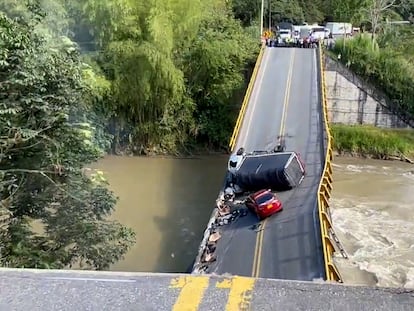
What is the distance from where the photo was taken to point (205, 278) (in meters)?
2.21

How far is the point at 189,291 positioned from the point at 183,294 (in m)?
0.03

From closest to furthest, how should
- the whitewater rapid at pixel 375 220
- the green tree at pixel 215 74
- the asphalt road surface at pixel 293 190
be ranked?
the asphalt road surface at pixel 293 190 < the whitewater rapid at pixel 375 220 < the green tree at pixel 215 74

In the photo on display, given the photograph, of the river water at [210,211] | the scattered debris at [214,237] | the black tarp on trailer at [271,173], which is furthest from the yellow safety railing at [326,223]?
the scattered debris at [214,237]

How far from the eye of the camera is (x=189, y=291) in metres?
2.13

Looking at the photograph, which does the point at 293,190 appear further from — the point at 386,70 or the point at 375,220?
the point at 386,70

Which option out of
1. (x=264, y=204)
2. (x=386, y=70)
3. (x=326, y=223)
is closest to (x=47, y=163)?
(x=264, y=204)

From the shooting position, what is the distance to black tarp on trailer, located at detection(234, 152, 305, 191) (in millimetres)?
11039

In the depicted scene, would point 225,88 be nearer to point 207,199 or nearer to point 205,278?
point 207,199

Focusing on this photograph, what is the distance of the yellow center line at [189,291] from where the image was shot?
2025mm

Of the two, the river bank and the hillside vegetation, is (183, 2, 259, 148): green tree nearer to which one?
the hillside vegetation

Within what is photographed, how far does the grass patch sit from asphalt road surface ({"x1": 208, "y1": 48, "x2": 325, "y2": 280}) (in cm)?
266

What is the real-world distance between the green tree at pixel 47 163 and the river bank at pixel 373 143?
43.3 ft

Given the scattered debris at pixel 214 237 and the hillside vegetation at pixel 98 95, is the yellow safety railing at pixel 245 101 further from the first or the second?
the scattered debris at pixel 214 237

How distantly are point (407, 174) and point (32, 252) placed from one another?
14.0 metres
